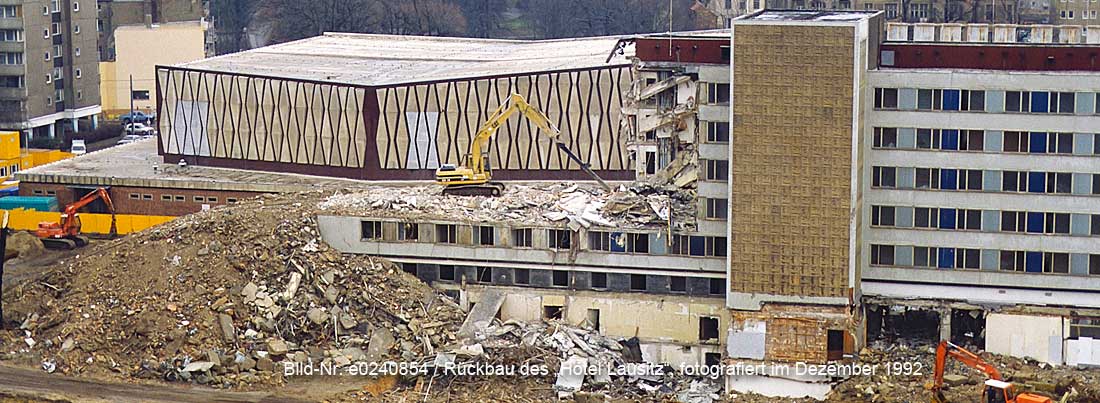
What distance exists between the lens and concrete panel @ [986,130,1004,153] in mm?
64312

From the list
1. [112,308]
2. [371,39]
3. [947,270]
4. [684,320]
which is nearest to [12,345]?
[112,308]

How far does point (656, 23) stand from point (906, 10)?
29.2 m

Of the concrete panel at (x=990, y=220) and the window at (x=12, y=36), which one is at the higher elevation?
the window at (x=12, y=36)

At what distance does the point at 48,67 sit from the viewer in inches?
4811

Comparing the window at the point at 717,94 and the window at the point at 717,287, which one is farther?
the window at the point at 717,287

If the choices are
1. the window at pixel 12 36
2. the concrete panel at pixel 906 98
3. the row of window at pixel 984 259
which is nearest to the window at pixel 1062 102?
the concrete panel at pixel 906 98

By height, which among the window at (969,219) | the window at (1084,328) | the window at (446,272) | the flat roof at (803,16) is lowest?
the window at (1084,328)

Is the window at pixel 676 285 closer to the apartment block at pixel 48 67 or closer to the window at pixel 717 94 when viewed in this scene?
the window at pixel 717 94

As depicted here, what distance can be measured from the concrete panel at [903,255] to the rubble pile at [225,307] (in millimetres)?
14907

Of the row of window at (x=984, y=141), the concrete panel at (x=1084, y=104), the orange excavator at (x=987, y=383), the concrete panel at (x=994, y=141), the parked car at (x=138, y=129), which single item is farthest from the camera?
the parked car at (x=138, y=129)

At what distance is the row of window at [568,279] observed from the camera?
67875mm

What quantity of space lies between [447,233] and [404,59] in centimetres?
2893

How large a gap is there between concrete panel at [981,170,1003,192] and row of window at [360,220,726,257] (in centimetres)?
876

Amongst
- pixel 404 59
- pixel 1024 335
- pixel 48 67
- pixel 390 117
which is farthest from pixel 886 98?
pixel 48 67
